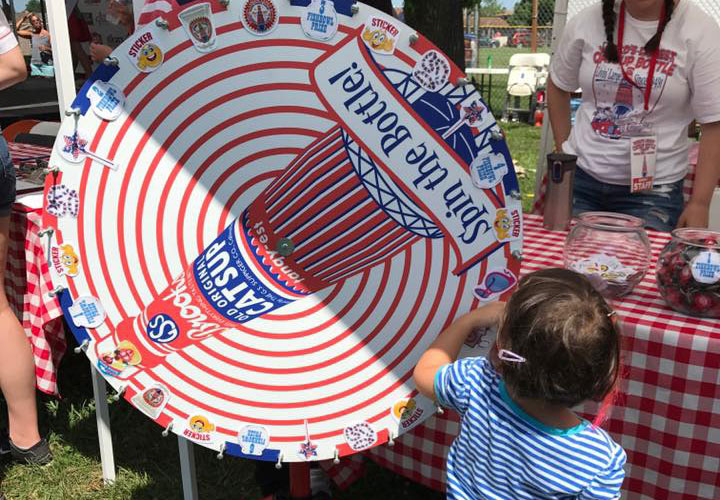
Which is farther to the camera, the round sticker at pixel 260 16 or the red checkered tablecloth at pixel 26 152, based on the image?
the red checkered tablecloth at pixel 26 152

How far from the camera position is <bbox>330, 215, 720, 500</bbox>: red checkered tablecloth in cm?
132

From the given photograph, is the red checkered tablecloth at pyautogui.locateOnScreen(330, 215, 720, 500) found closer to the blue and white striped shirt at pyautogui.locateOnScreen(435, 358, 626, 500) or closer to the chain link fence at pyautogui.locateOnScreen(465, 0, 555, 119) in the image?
the blue and white striped shirt at pyautogui.locateOnScreen(435, 358, 626, 500)

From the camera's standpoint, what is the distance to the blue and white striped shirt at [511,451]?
1087 millimetres

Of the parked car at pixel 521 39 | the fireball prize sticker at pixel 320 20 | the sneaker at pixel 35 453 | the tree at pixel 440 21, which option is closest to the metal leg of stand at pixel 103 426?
the sneaker at pixel 35 453

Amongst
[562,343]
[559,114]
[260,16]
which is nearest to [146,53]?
[260,16]

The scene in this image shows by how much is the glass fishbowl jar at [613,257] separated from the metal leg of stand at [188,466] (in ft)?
3.41

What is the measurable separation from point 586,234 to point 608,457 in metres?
0.55

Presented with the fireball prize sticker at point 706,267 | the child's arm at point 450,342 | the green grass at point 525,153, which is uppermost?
the fireball prize sticker at point 706,267

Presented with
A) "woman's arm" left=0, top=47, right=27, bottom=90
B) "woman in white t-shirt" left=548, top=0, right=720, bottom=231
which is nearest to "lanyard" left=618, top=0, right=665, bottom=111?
"woman in white t-shirt" left=548, top=0, right=720, bottom=231

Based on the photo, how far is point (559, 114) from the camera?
2338mm

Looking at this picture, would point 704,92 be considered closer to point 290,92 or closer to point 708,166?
point 708,166

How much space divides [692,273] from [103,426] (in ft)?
5.47

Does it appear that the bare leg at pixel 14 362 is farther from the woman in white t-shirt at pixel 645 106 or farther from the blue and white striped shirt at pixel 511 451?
the woman in white t-shirt at pixel 645 106

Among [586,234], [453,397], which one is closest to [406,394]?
[453,397]
